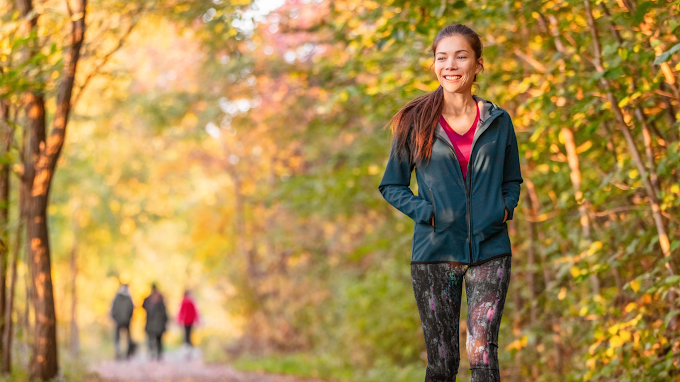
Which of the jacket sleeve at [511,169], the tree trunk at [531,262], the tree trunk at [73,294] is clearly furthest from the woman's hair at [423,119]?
the tree trunk at [73,294]

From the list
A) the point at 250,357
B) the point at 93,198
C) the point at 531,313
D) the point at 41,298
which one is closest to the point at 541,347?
the point at 531,313

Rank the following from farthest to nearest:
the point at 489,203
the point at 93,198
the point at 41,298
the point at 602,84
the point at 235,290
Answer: the point at 93,198 → the point at 235,290 → the point at 41,298 → the point at 602,84 → the point at 489,203

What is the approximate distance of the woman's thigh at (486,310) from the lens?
3.22 meters

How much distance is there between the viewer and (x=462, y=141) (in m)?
3.39

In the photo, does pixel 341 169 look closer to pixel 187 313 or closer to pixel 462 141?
pixel 462 141

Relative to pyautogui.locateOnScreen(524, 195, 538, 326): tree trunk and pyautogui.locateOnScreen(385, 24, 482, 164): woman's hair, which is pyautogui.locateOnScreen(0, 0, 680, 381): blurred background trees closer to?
pyautogui.locateOnScreen(524, 195, 538, 326): tree trunk

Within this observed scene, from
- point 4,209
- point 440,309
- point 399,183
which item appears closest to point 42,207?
point 4,209

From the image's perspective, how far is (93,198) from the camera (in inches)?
832

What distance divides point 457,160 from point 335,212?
10826mm

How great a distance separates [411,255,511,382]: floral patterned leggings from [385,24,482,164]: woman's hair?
53cm

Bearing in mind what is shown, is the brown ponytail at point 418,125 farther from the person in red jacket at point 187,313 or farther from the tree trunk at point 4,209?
the person in red jacket at point 187,313

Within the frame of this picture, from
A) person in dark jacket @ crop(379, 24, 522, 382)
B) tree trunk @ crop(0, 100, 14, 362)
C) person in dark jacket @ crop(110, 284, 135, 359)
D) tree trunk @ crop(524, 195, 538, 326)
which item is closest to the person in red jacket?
person in dark jacket @ crop(110, 284, 135, 359)

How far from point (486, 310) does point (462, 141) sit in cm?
77

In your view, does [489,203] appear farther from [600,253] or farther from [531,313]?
[531,313]
